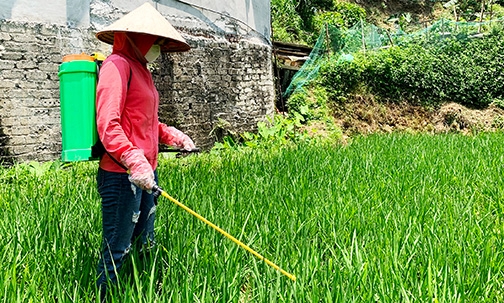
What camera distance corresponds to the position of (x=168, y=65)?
6777 millimetres

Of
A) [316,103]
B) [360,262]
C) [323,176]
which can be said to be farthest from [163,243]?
[316,103]

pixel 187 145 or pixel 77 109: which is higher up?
pixel 77 109

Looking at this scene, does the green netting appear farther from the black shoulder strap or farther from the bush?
the black shoulder strap

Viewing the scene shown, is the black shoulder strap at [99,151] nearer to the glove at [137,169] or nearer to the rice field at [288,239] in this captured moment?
the glove at [137,169]

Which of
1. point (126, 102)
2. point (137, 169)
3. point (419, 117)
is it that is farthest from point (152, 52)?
point (419, 117)

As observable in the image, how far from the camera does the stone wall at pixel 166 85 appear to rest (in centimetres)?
513

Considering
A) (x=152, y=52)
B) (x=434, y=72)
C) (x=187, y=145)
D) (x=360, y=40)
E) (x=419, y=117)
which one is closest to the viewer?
(x=152, y=52)

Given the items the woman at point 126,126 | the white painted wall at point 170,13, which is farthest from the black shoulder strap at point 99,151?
the white painted wall at point 170,13

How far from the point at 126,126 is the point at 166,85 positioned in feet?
16.0

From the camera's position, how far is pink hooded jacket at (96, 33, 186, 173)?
6.12 feet

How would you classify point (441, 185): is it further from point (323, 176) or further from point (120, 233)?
point (120, 233)

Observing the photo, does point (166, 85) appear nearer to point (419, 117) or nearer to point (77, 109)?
point (77, 109)

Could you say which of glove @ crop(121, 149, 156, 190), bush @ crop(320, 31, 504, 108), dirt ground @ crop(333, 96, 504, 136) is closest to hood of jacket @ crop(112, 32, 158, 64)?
glove @ crop(121, 149, 156, 190)

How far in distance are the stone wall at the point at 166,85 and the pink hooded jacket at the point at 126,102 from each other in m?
3.62
